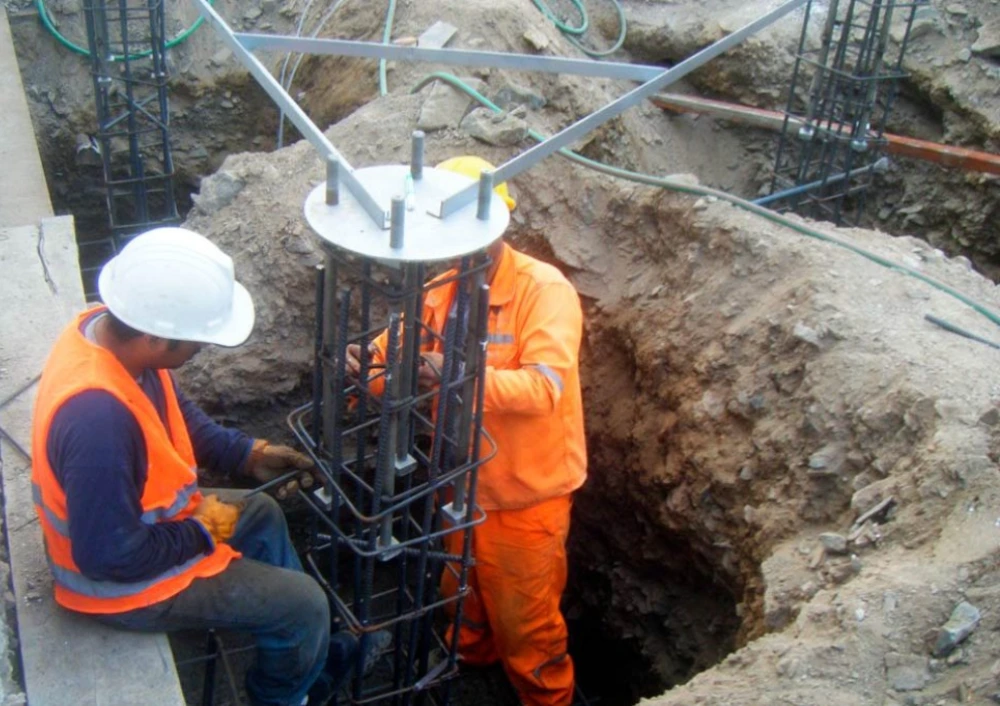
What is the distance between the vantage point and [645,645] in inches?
209

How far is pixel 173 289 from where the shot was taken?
3.09 m

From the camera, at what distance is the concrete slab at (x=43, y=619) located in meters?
3.16

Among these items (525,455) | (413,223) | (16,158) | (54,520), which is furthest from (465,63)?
(16,158)

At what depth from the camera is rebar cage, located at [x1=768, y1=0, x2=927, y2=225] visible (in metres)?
6.88

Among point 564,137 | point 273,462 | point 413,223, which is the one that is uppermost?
point 564,137

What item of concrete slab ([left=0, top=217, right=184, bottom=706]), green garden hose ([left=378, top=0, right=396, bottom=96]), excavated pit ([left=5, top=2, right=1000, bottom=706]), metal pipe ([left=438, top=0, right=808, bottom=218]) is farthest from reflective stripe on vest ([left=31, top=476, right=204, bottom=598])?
green garden hose ([left=378, top=0, right=396, bottom=96])

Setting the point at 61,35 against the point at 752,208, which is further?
the point at 61,35

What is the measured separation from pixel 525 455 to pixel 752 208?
1.89m

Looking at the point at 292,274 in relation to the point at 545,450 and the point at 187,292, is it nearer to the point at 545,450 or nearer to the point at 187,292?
the point at 545,450

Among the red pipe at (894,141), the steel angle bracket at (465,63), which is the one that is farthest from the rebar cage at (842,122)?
the steel angle bracket at (465,63)

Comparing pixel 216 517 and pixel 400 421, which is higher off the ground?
pixel 400 421

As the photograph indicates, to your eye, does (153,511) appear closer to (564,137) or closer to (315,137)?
(315,137)

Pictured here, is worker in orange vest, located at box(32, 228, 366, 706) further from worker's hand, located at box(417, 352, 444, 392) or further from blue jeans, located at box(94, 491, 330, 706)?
worker's hand, located at box(417, 352, 444, 392)

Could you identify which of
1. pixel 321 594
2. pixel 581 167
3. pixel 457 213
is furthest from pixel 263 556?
pixel 581 167
